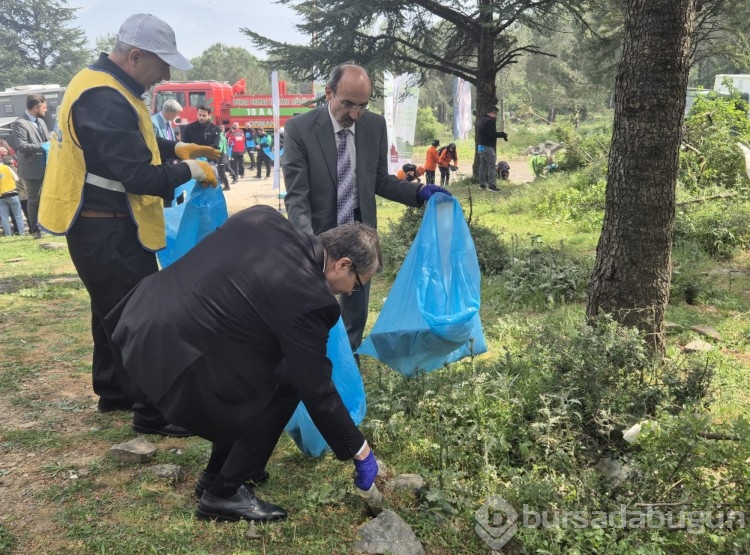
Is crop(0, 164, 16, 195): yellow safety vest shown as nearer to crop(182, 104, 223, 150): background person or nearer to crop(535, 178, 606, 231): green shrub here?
crop(182, 104, 223, 150): background person

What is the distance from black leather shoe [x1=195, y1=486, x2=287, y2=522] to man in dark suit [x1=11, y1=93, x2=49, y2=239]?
7427mm

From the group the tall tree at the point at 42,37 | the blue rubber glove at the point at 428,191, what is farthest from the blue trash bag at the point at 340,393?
the tall tree at the point at 42,37

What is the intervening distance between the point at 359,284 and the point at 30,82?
49363mm

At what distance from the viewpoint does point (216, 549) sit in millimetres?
2199

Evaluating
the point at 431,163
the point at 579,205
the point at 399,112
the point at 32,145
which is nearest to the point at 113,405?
the point at 32,145

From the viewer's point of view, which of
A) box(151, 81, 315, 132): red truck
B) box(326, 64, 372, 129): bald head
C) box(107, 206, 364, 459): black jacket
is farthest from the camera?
box(151, 81, 315, 132): red truck

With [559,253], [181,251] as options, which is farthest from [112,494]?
[559,253]

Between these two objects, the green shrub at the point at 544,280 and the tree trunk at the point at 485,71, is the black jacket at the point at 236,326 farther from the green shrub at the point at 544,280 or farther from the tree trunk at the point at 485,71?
the tree trunk at the point at 485,71

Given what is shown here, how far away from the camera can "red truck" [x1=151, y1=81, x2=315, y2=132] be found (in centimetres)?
2222

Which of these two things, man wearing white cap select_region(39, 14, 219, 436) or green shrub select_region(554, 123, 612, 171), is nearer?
man wearing white cap select_region(39, 14, 219, 436)

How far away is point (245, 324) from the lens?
6.32 ft

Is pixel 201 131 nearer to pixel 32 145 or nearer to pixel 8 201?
pixel 32 145

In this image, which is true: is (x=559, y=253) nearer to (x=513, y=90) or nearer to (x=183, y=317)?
(x=183, y=317)

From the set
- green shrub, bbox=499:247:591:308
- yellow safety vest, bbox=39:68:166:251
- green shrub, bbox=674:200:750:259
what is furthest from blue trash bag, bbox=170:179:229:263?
green shrub, bbox=674:200:750:259
